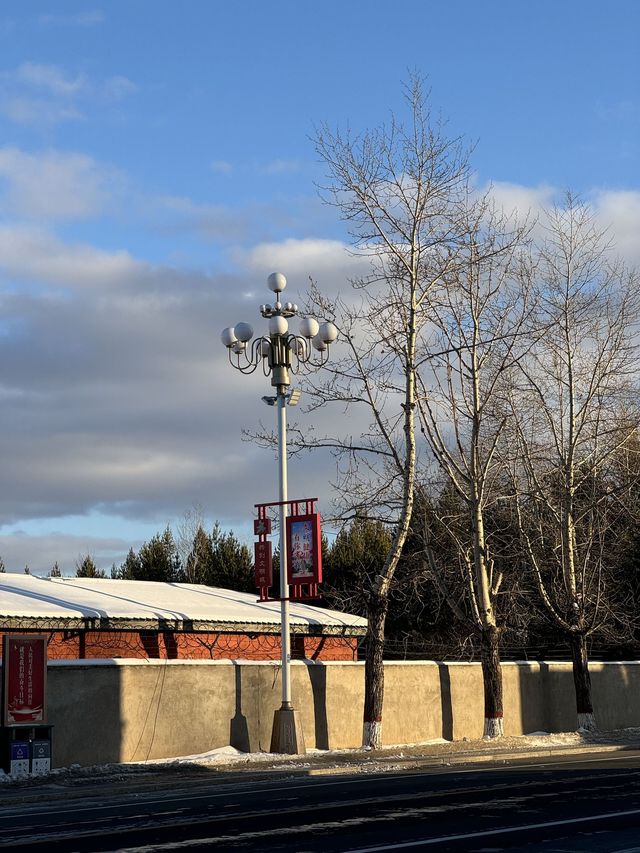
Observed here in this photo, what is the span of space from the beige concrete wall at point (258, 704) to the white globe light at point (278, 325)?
25.0ft

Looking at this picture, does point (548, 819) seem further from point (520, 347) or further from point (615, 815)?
point (520, 347)

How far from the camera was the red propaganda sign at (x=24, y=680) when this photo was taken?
68.1 feet

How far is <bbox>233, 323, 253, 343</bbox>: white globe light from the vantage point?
2500 centimetres

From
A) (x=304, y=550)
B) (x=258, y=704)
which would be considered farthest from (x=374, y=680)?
(x=304, y=550)

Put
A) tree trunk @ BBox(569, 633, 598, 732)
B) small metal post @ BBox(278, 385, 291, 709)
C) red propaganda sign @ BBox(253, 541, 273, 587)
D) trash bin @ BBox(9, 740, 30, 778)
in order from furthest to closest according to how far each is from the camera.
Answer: tree trunk @ BBox(569, 633, 598, 732) < red propaganda sign @ BBox(253, 541, 273, 587) < small metal post @ BBox(278, 385, 291, 709) < trash bin @ BBox(9, 740, 30, 778)

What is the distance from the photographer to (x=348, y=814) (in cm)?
1325

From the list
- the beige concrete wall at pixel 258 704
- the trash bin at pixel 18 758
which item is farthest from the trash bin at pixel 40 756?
the beige concrete wall at pixel 258 704

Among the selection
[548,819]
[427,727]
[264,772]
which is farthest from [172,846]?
[427,727]

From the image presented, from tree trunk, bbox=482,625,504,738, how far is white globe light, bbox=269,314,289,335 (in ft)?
34.0

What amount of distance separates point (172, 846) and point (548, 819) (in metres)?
4.26

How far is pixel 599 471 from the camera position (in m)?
35.6

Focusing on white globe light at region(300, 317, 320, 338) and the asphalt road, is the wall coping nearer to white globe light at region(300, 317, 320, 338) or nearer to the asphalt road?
the asphalt road

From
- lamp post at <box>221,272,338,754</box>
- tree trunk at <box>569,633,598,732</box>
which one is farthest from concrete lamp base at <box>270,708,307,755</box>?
tree trunk at <box>569,633,598,732</box>

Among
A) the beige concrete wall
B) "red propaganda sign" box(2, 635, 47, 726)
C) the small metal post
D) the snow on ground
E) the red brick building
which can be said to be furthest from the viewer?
the red brick building
